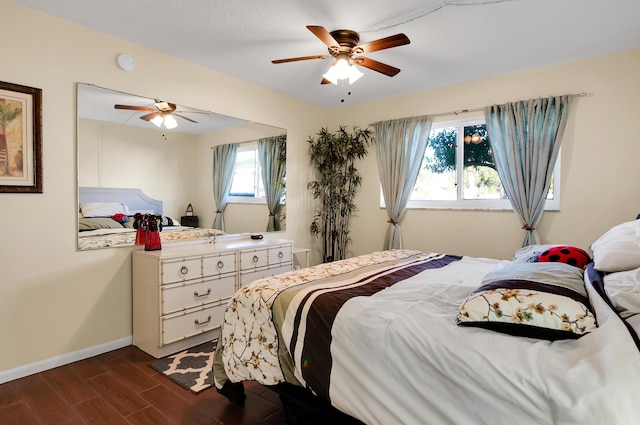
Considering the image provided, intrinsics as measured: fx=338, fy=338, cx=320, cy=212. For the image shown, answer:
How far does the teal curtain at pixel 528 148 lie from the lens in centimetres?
316

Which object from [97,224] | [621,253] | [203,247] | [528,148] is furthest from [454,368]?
[528,148]

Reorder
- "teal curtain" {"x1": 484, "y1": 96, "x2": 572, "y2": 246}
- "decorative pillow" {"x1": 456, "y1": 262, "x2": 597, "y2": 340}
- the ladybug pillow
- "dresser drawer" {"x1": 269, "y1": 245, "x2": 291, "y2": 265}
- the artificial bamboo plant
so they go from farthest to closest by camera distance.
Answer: the artificial bamboo plant → "dresser drawer" {"x1": 269, "y1": 245, "x2": 291, "y2": 265} → "teal curtain" {"x1": 484, "y1": 96, "x2": 572, "y2": 246} → the ladybug pillow → "decorative pillow" {"x1": 456, "y1": 262, "x2": 597, "y2": 340}

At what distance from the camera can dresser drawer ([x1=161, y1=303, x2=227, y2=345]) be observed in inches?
102

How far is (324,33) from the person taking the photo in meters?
2.23

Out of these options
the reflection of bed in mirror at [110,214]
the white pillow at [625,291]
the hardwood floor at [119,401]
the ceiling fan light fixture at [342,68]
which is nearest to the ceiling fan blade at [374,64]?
the ceiling fan light fixture at [342,68]

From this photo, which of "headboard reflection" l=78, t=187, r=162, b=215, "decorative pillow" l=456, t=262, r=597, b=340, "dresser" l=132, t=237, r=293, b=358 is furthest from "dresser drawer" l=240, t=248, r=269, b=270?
"decorative pillow" l=456, t=262, r=597, b=340

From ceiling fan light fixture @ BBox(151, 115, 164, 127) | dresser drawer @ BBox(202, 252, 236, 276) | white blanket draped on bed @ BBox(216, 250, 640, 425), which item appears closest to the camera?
white blanket draped on bed @ BBox(216, 250, 640, 425)

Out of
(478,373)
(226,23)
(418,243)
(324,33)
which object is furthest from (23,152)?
(418,243)

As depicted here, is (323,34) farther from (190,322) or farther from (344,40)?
(190,322)

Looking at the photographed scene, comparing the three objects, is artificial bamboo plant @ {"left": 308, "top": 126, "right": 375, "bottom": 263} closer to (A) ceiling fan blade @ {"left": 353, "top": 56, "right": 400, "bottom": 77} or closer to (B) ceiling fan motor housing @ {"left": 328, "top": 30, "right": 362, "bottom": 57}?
(A) ceiling fan blade @ {"left": 353, "top": 56, "right": 400, "bottom": 77}

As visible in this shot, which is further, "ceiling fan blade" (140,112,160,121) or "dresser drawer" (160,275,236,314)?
"ceiling fan blade" (140,112,160,121)

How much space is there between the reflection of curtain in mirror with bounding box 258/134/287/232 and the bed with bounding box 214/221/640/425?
7.10ft

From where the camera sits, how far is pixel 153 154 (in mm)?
3074

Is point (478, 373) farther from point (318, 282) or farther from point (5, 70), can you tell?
point (5, 70)
